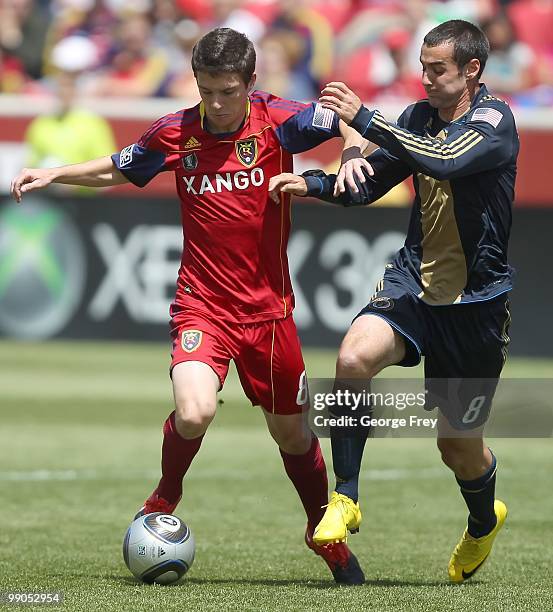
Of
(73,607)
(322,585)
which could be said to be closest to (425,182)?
(322,585)

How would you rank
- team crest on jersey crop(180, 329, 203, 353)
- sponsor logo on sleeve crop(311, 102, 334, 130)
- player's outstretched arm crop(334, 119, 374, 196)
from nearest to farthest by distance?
player's outstretched arm crop(334, 119, 374, 196) → team crest on jersey crop(180, 329, 203, 353) → sponsor logo on sleeve crop(311, 102, 334, 130)

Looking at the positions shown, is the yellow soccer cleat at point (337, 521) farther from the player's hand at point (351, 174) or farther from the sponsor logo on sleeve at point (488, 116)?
the sponsor logo on sleeve at point (488, 116)

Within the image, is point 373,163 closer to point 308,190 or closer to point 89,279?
point 308,190

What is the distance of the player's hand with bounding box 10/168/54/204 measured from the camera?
6168 mm

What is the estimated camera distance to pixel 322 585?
6.01 m

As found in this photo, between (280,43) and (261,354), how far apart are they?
12756mm

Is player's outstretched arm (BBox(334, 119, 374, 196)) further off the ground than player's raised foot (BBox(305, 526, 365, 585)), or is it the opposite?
player's outstretched arm (BBox(334, 119, 374, 196))

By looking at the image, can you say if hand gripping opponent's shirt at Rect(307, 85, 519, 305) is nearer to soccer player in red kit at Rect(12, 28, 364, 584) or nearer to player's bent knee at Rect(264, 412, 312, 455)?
soccer player in red kit at Rect(12, 28, 364, 584)

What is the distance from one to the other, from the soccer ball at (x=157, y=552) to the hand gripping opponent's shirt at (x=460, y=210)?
1554 mm

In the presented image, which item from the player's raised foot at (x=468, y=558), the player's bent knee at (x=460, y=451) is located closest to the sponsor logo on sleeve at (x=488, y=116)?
the player's bent knee at (x=460, y=451)

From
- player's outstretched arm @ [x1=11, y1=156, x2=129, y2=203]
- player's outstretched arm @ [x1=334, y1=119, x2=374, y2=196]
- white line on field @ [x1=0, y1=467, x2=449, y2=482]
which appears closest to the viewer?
player's outstretched arm @ [x1=334, y1=119, x2=374, y2=196]

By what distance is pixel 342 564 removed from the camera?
605 centimetres

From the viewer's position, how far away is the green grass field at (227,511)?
226 inches

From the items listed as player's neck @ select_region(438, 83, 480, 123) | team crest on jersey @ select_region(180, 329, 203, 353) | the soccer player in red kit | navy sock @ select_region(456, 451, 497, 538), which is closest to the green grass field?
navy sock @ select_region(456, 451, 497, 538)
